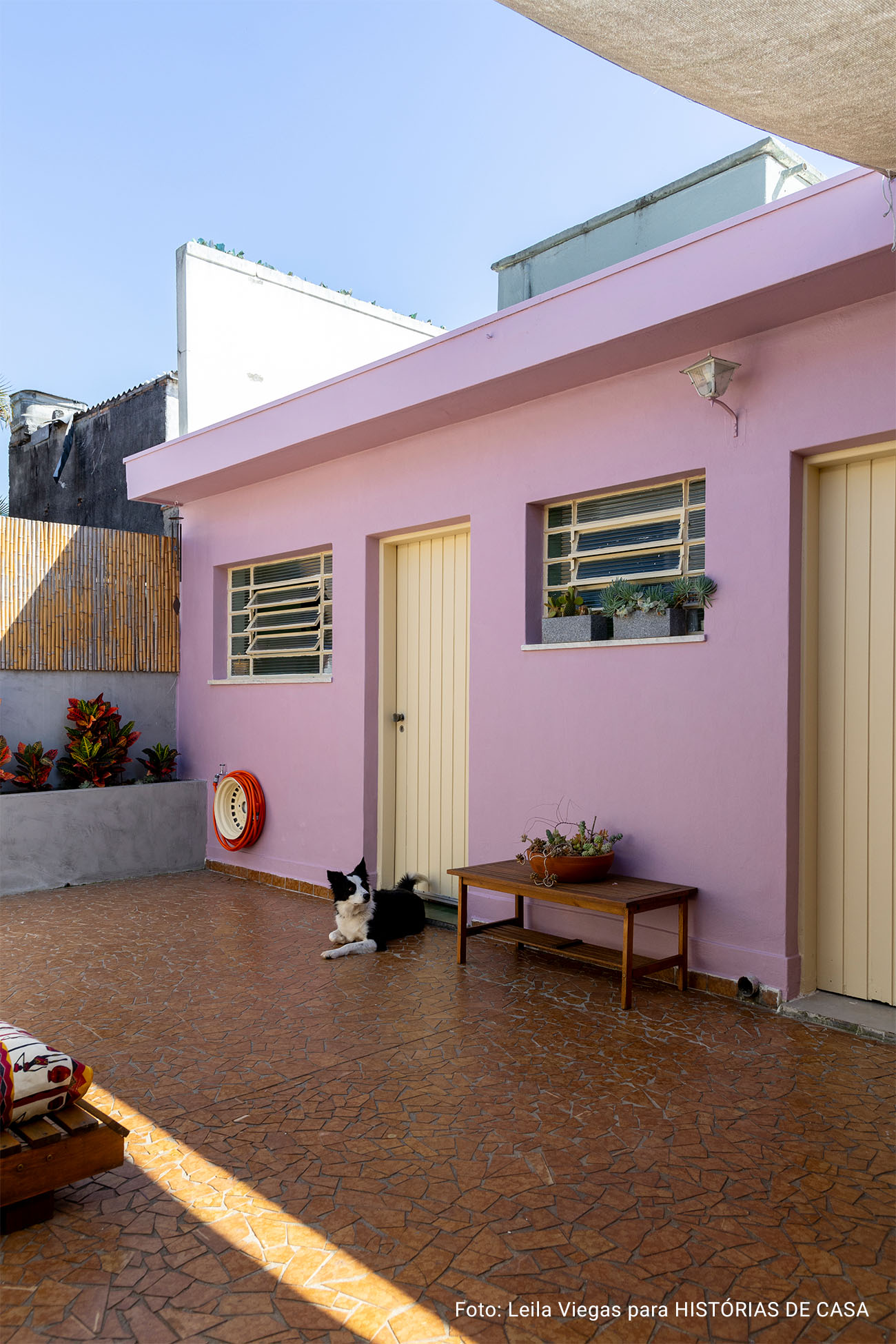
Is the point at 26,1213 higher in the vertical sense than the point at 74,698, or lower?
lower

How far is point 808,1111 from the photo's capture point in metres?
3.01

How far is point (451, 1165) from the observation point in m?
2.67

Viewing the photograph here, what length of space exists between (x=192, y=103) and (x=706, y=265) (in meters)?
4.39

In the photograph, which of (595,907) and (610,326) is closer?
(595,907)

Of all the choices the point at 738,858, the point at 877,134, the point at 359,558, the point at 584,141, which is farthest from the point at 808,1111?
the point at 584,141

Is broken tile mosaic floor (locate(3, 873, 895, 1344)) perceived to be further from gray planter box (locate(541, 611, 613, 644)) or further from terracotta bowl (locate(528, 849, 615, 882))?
gray planter box (locate(541, 611, 613, 644))

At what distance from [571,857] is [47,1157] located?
264 centimetres

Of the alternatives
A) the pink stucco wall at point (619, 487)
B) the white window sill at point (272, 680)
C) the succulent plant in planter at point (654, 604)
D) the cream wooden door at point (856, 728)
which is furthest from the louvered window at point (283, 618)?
the cream wooden door at point (856, 728)

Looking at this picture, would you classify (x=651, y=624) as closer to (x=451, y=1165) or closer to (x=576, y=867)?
(x=576, y=867)

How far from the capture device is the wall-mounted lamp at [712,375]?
413 centimetres

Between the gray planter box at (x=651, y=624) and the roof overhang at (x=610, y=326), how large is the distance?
4.20 ft

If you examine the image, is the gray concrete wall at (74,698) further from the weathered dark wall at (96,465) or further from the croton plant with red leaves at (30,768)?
the weathered dark wall at (96,465)

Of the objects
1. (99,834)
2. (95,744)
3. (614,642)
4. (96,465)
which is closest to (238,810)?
(99,834)

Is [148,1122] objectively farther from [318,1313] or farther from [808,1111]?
[808,1111]
